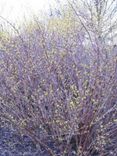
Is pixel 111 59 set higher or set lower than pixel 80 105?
higher

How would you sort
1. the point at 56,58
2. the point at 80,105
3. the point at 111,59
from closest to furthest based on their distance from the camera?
the point at 80,105
the point at 111,59
the point at 56,58

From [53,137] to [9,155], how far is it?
679 millimetres

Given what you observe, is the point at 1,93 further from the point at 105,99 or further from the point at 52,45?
the point at 105,99

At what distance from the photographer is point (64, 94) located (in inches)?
159

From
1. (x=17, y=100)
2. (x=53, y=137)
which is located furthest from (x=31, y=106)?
(x=53, y=137)

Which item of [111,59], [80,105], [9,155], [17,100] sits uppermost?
[111,59]

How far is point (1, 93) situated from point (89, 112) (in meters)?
1.09

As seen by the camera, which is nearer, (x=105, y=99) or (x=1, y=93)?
(x=105, y=99)

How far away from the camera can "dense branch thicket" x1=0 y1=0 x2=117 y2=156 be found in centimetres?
389

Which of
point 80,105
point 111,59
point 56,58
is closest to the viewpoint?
point 80,105

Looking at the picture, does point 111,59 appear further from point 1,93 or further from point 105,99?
point 1,93

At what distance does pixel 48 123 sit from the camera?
3.98m

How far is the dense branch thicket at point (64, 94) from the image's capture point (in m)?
3.89

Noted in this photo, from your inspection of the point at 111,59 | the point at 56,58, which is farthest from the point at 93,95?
the point at 56,58
